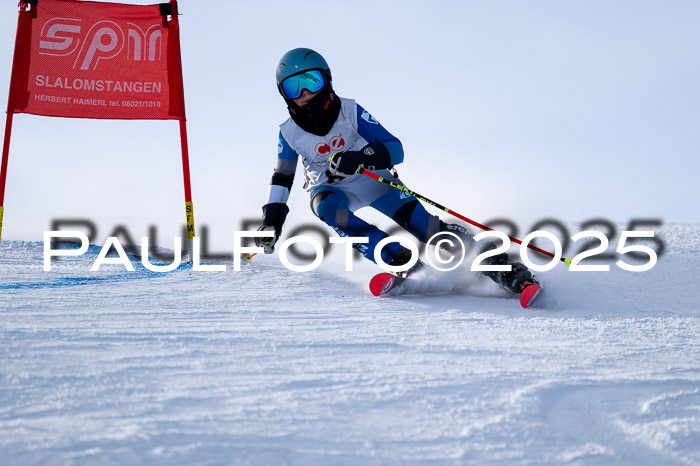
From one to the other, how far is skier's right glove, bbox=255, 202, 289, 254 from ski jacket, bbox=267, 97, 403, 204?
6 cm

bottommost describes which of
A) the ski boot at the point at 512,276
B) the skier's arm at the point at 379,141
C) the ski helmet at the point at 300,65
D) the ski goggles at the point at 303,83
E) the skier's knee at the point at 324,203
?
the ski boot at the point at 512,276

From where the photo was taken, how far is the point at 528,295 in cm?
315

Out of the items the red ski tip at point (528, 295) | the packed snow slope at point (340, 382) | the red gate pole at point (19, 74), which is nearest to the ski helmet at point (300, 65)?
the packed snow slope at point (340, 382)

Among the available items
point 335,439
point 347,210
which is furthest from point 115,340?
point 347,210

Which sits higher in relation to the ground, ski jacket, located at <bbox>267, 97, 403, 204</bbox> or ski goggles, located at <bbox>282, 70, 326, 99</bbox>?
ski goggles, located at <bbox>282, 70, 326, 99</bbox>

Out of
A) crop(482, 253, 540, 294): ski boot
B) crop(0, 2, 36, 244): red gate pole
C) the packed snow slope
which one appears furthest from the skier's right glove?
crop(0, 2, 36, 244): red gate pole

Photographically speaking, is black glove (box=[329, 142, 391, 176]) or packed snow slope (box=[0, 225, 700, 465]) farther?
black glove (box=[329, 142, 391, 176])

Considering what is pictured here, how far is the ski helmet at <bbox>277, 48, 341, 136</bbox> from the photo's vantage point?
3.48 meters

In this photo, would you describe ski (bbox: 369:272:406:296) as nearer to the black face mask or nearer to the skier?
the skier

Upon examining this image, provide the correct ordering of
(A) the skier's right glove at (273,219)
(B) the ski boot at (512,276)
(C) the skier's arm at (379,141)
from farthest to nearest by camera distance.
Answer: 1. (A) the skier's right glove at (273,219)
2. (C) the skier's arm at (379,141)
3. (B) the ski boot at (512,276)

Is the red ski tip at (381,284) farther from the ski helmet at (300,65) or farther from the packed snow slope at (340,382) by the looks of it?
the ski helmet at (300,65)

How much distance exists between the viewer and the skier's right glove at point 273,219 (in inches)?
142

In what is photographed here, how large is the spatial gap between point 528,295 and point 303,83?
5.40 feet

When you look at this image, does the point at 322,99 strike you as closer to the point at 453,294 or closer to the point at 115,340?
the point at 453,294
